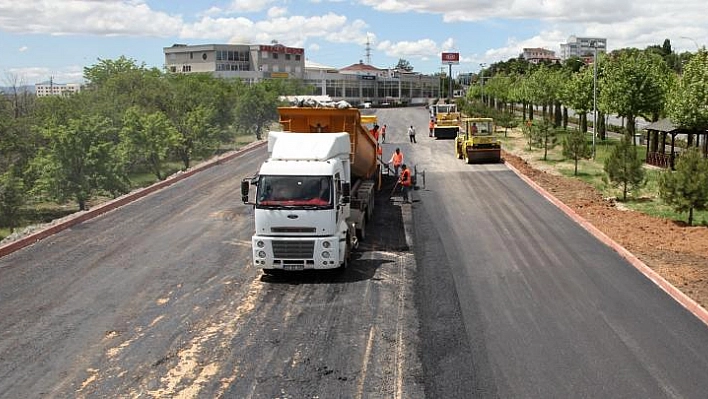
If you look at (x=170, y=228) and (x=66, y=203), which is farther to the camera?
(x=66, y=203)

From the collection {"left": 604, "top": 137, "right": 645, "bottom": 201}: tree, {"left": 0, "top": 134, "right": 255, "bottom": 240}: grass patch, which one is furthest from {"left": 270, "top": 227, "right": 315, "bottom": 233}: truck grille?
{"left": 0, "top": 134, "right": 255, "bottom": 240}: grass patch

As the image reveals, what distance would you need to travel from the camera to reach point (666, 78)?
46.6 m

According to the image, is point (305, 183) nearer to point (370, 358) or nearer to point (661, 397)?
point (370, 358)

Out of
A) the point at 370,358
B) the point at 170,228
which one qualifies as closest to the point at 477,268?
the point at 370,358

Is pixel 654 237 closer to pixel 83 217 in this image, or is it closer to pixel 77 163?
pixel 83 217

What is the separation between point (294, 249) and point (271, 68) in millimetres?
137991

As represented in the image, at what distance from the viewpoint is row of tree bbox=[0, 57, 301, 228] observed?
38.9 m

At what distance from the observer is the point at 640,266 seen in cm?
1773

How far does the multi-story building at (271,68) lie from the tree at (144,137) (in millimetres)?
82857

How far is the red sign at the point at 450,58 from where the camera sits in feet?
622

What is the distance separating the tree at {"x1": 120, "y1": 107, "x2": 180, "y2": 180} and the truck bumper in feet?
102

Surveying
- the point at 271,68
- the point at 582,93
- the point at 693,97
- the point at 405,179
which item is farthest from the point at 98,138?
the point at 271,68

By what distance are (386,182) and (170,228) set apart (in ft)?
40.3

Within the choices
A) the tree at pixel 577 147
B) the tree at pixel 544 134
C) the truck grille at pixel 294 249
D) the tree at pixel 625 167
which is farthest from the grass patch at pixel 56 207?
the tree at pixel 625 167
